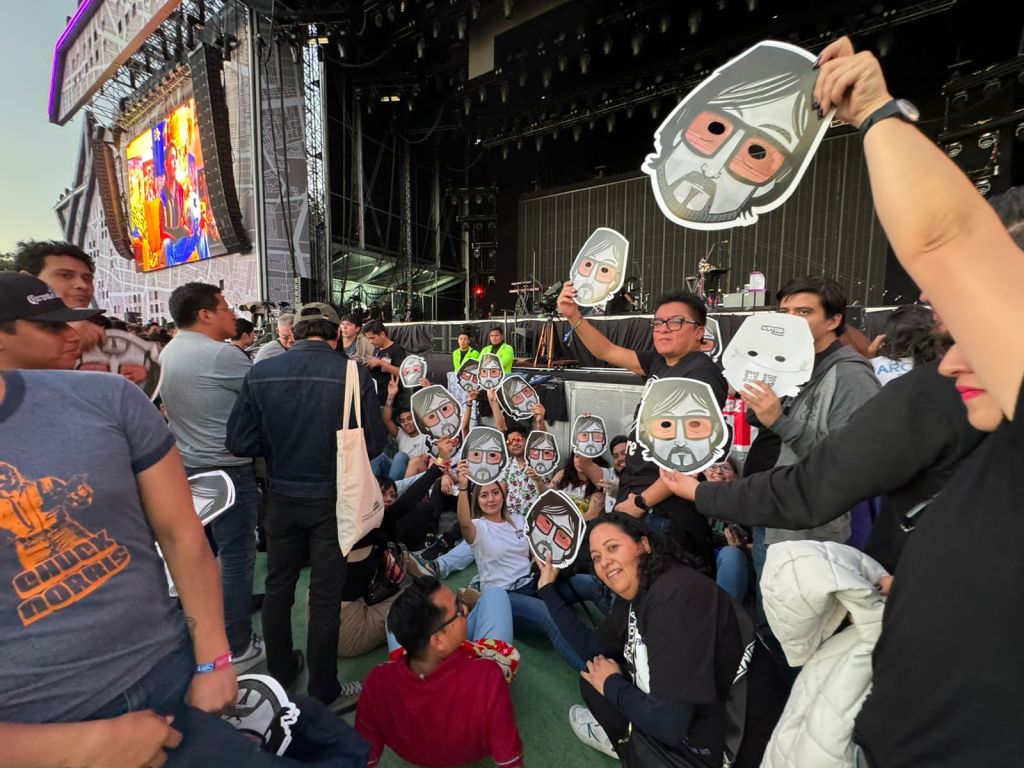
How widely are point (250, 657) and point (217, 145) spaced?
11559 mm

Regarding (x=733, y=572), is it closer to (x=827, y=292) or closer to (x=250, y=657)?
(x=827, y=292)

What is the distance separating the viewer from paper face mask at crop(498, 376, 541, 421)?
3.12 metres

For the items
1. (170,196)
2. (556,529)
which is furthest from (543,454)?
(170,196)

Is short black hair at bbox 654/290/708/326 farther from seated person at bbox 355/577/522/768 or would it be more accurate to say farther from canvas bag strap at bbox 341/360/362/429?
Result: seated person at bbox 355/577/522/768

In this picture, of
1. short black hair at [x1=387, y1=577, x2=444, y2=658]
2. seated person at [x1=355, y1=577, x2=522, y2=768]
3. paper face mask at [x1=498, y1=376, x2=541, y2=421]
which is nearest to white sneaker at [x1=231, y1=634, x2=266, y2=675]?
seated person at [x1=355, y1=577, x2=522, y2=768]

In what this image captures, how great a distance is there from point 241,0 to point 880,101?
1289 cm

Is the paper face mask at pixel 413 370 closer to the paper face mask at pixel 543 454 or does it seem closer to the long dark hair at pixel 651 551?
the paper face mask at pixel 543 454

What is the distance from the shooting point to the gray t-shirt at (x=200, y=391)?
2.06 m

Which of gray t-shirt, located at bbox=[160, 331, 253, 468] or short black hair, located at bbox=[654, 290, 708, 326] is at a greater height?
short black hair, located at bbox=[654, 290, 708, 326]

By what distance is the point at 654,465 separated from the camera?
73.5 inches

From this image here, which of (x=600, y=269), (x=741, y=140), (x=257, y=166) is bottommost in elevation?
(x=600, y=269)

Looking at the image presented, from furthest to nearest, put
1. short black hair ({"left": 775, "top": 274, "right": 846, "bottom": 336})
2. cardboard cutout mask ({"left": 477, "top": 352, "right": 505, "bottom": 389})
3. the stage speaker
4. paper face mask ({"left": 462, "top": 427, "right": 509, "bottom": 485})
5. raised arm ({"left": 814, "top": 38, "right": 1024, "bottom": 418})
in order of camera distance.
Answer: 1. the stage speaker
2. cardboard cutout mask ({"left": 477, "top": 352, "right": 505, "bottom": 389})
3. paper face mask ({"left": 462, "top": 427, "right": 509, "bottom": 485})
4. short black hair ({"left": 775, "top": 274, "right": 846, "bottom": 336})
5. raised arm ({"left": 814, "top": 38, "right": 1024, "bottom": 418})

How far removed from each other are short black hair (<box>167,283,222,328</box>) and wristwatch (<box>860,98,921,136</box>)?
7.88 ft

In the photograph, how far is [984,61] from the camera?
7.16 metres
